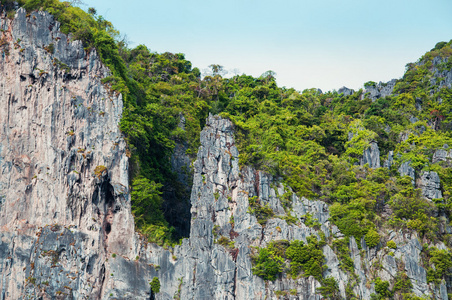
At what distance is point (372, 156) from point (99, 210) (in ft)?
75.2

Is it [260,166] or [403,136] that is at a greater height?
[403,136]

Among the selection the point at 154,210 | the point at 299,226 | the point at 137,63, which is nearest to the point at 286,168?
the point at 299,226

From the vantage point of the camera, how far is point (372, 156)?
1860 inches

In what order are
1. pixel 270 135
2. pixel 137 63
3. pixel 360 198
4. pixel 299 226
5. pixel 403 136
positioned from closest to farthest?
pixel 299 226 → pixel 360 198 → pixel 270 135 → pixel 403 136 → pixel 137 63

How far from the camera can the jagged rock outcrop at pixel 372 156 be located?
1847 inches

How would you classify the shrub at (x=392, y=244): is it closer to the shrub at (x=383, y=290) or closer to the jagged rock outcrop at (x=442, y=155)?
the shrub at (x=383, y=290)

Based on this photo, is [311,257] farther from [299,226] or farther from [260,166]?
[260,166]

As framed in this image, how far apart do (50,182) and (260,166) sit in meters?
14.4

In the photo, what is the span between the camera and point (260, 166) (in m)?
40.7

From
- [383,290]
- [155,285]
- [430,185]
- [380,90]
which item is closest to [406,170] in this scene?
[430,185]

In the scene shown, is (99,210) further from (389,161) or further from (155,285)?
(389,161)

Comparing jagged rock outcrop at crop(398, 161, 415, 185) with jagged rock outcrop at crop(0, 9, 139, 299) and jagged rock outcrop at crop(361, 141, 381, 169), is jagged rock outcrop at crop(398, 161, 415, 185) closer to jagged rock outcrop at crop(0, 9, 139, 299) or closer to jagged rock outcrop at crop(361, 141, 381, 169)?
jagged rock outcrop at crop(361, 141, 381, 169)

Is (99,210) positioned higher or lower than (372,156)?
lower

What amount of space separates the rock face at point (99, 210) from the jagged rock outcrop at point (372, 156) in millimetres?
8403
